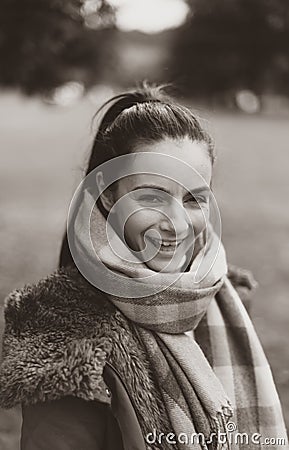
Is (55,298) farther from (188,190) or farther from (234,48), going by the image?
(234,48)

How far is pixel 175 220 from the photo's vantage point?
0.86 meters

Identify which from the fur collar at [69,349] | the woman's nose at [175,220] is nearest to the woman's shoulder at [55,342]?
the fur collar at [69,349]

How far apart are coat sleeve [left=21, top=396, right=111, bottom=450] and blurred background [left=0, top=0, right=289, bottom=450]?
0.22m

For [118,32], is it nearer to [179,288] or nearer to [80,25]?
[80,25]

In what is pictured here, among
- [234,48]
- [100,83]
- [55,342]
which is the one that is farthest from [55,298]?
[234,48]

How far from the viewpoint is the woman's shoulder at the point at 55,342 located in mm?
791

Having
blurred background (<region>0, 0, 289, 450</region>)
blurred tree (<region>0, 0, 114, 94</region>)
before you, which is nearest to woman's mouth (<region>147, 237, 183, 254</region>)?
blurred background (<region>0, 0, 289, 450</region>)

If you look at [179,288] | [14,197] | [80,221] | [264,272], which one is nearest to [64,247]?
[80,221]

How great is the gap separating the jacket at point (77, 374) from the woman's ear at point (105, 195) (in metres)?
0.10

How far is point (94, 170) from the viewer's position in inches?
36.2

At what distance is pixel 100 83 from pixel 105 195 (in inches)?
19.6

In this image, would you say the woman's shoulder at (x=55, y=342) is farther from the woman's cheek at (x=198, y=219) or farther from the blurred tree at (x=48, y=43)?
the blurred tree at (x=48, y=43)

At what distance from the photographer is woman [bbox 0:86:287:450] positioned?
0.81 m

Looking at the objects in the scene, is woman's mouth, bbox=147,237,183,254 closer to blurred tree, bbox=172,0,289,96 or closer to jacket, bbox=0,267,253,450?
jacket, bbox=0,267,253,450
